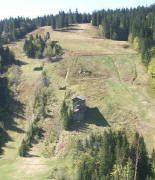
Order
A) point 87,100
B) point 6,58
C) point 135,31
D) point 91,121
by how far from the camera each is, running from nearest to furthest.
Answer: point 91,121, point 87,100, point 6,58, point 135,31

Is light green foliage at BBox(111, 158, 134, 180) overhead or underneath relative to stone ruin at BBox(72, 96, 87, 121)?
underneath

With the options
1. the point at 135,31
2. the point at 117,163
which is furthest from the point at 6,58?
the point at 117,163

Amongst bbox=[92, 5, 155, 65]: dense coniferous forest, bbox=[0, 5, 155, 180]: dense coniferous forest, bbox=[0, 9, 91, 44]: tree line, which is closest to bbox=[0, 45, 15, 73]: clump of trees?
bbox=[0, 5, 155, 180]: dense coniferous forest

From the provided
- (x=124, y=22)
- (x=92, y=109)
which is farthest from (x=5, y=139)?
(x=124, y=22)

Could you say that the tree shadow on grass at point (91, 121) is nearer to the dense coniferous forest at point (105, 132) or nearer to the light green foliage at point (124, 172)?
the dense coniferous forest at point (105, 132)

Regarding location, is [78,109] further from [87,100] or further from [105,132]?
[105,132]

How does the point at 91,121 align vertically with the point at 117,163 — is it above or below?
below

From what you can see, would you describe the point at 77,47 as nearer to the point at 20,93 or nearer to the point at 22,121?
the point at 20,93

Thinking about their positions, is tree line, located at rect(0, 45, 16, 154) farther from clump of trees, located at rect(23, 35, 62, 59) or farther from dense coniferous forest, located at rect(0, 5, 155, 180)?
clump of trees, located at rect(23, 35, 62, 59)
